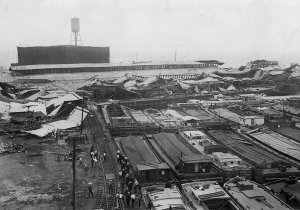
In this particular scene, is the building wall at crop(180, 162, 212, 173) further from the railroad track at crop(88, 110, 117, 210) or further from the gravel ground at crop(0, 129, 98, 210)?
the gravel ground at crop(0, 129, 98, 210)

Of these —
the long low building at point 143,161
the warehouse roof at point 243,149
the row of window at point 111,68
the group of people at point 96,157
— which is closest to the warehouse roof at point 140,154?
the long low building at point 143,161

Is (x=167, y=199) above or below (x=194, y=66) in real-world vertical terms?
below

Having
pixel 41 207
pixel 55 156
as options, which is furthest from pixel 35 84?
pixel 41 207

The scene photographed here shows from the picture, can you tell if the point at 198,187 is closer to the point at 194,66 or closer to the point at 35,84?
the point at 35,84

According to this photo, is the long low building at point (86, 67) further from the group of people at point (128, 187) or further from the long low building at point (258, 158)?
the group of people at point (128, 187)

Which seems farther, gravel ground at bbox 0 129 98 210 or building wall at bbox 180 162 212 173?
building wall at bbox 180 162 212 173

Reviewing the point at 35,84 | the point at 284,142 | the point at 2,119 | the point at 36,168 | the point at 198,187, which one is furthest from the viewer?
the point at 35,84

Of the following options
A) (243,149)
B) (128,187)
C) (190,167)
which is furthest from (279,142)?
(128,187)

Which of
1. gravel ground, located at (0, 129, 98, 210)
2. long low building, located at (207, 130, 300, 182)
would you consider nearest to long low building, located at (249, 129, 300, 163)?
long low building, located at (207, 130, 300, 182)
